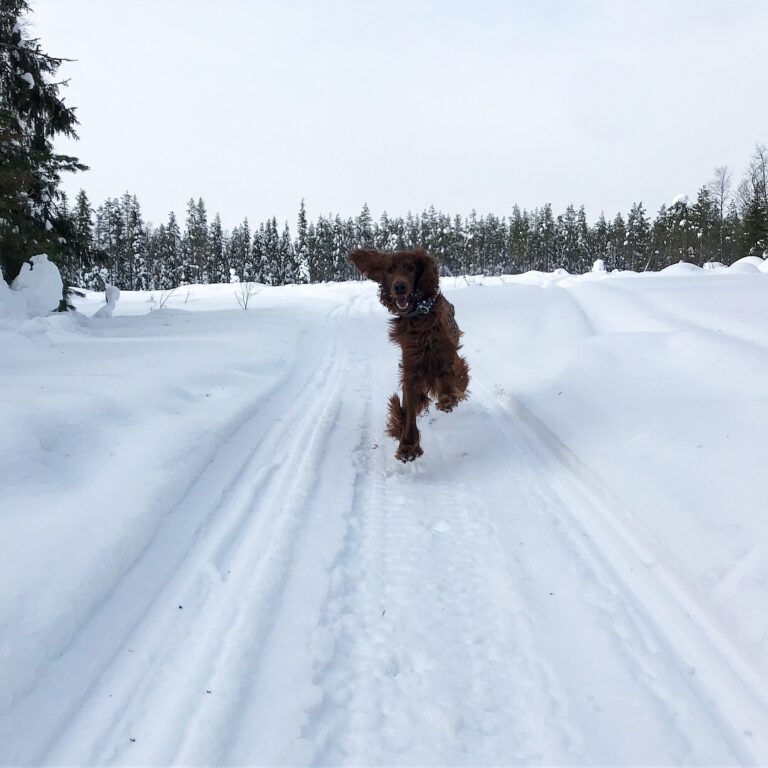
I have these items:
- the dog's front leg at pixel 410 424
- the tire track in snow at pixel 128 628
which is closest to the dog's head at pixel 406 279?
the dog's front leg at pixel 410 424

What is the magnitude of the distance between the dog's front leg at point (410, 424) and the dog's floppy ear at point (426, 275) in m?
0.78

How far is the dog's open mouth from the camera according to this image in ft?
13.6

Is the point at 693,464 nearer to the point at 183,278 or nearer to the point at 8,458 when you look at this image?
the point at 8,458

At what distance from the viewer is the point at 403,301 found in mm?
4141

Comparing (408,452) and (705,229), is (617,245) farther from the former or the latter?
(408,452)

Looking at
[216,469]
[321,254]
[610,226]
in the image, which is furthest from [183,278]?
[216,469]

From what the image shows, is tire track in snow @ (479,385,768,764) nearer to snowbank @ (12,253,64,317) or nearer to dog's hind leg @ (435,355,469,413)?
dog's hind leg @ (435,355,469,413)

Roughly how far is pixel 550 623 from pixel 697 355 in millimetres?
3568

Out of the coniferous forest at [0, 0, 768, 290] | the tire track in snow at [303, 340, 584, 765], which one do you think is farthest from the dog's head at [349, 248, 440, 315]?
the coniferous forest at [0, 0, 768, 290]

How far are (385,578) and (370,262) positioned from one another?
10.3ft

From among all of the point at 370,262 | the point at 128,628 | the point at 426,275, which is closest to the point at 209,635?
the point at 128,628

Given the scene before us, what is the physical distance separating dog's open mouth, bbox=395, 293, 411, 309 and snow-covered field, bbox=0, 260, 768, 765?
1.10m

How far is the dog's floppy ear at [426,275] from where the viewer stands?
4.27 metres

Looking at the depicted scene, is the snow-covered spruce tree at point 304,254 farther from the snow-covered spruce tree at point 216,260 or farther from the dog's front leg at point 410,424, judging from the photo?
the dog's front leg at point 410,424
